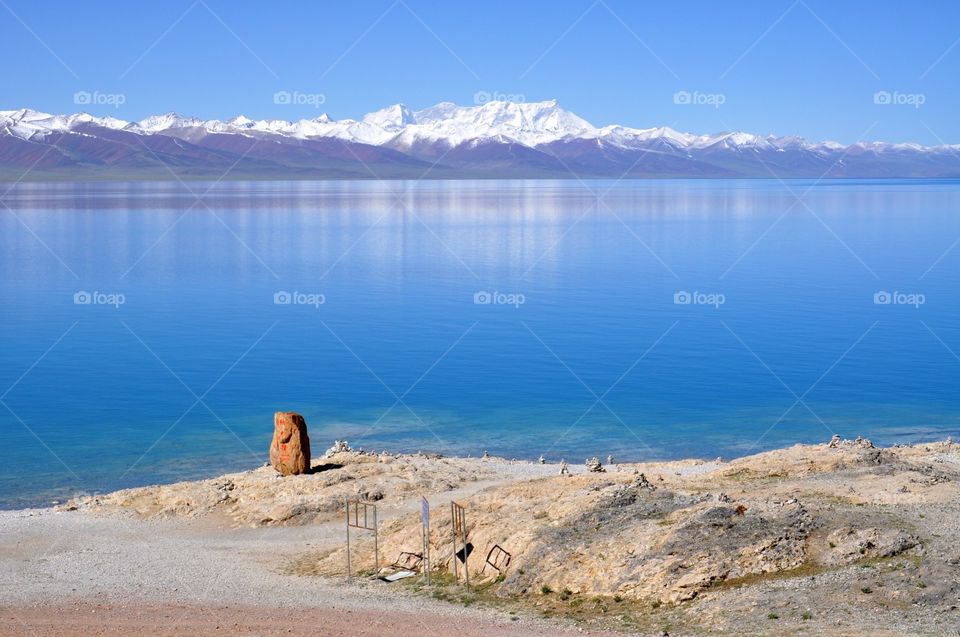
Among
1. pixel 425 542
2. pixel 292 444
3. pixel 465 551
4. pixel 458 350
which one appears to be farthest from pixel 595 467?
pixel 458 350

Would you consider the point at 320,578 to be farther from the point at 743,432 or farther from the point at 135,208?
the point at 135,208

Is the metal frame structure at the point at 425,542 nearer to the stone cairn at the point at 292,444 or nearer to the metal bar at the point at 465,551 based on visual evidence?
the metal bar at the point at 465,551

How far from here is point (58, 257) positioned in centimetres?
8038

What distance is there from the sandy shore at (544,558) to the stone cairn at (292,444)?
1.22 metres

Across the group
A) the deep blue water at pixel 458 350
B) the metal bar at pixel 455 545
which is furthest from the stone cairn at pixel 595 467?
the metal bar at pixel 455 545

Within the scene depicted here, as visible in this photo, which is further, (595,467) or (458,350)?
(458,350)

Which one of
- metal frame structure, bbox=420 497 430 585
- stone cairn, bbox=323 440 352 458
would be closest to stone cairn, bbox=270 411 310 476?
stone cairn, bbox=323 440 352 458

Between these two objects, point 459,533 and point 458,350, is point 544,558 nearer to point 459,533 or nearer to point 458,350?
point 459,533

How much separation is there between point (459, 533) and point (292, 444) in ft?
23.2

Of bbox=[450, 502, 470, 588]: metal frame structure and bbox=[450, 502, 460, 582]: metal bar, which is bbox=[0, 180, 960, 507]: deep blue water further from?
bbox=[450, 502, 460, 582]: metal bar

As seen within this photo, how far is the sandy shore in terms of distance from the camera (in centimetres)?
1656

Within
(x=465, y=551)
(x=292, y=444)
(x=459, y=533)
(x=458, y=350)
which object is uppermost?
(x=458, y=350)

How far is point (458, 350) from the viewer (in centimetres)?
4756

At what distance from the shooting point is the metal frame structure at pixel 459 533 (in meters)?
19.1
